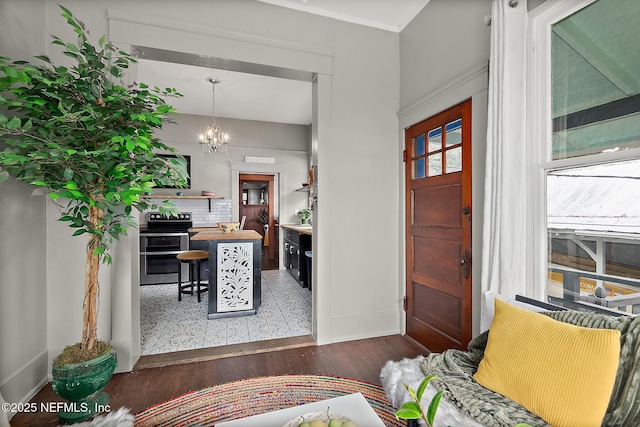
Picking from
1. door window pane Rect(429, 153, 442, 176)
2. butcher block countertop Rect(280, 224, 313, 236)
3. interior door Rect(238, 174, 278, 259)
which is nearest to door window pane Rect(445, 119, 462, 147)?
door window pane Rect(429, 153, 442, 176)

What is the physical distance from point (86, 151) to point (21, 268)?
42.6 inches

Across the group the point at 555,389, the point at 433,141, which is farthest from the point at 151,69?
the point at 555,389

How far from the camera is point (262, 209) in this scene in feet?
27.6

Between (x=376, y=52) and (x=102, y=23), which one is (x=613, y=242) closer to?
(x=376, y=52)

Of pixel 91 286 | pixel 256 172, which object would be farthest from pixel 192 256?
pixel 256 172

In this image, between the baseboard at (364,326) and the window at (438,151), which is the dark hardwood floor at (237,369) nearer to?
the baseboard at (364,326)

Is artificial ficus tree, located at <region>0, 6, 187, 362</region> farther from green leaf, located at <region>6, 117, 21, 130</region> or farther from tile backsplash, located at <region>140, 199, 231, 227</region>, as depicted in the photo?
tile backsplash, located at <region>140, 199, 231, 227</region>

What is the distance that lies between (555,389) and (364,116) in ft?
7.96

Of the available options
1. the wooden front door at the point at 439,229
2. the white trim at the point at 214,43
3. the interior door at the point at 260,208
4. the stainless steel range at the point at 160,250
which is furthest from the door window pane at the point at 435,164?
the interior door at the point at 260,208

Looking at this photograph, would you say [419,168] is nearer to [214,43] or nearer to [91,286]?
[214,43]

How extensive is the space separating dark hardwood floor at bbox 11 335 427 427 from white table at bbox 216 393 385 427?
40.8 inches

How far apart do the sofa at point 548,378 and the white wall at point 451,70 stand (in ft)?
2.61

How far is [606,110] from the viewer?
56.2 inches

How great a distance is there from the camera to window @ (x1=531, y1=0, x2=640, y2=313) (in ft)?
4.40
